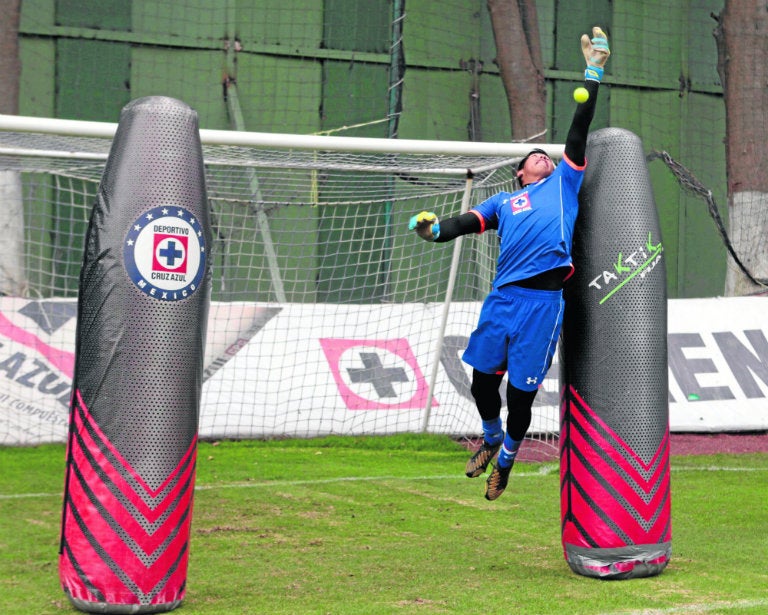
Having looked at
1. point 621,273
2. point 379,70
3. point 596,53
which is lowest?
point 621,273

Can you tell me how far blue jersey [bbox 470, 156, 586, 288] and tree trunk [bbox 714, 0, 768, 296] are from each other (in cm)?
807

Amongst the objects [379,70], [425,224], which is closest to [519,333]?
[425,224]

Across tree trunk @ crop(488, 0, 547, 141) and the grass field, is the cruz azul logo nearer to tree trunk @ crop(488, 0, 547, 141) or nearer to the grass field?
the grass field

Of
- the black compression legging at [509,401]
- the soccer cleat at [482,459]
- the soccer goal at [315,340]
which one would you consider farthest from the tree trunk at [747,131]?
the black compression legging at [509,401]

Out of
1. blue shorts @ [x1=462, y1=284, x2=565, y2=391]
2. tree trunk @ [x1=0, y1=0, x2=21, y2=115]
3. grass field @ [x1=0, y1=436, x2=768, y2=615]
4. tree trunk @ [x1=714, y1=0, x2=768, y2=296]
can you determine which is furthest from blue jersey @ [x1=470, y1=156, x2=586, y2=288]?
tree trunk @ [x1=0, y1=0, x2=21, y2=115]

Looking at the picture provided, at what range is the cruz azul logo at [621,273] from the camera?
5516 mm

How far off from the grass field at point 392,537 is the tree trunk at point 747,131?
165 inches

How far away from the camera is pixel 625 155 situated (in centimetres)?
568

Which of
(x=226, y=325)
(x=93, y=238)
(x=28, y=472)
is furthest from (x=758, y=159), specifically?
(x=93, y=238)

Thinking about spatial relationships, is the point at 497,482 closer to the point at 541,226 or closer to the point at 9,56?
the point at 541,226

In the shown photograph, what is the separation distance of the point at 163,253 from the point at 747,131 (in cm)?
1027

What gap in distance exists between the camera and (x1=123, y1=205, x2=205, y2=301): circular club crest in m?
4.80

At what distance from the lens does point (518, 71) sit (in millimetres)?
13953

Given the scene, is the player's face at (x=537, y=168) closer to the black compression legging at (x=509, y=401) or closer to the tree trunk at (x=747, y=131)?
the black compression legging at (x=509, y=401)
